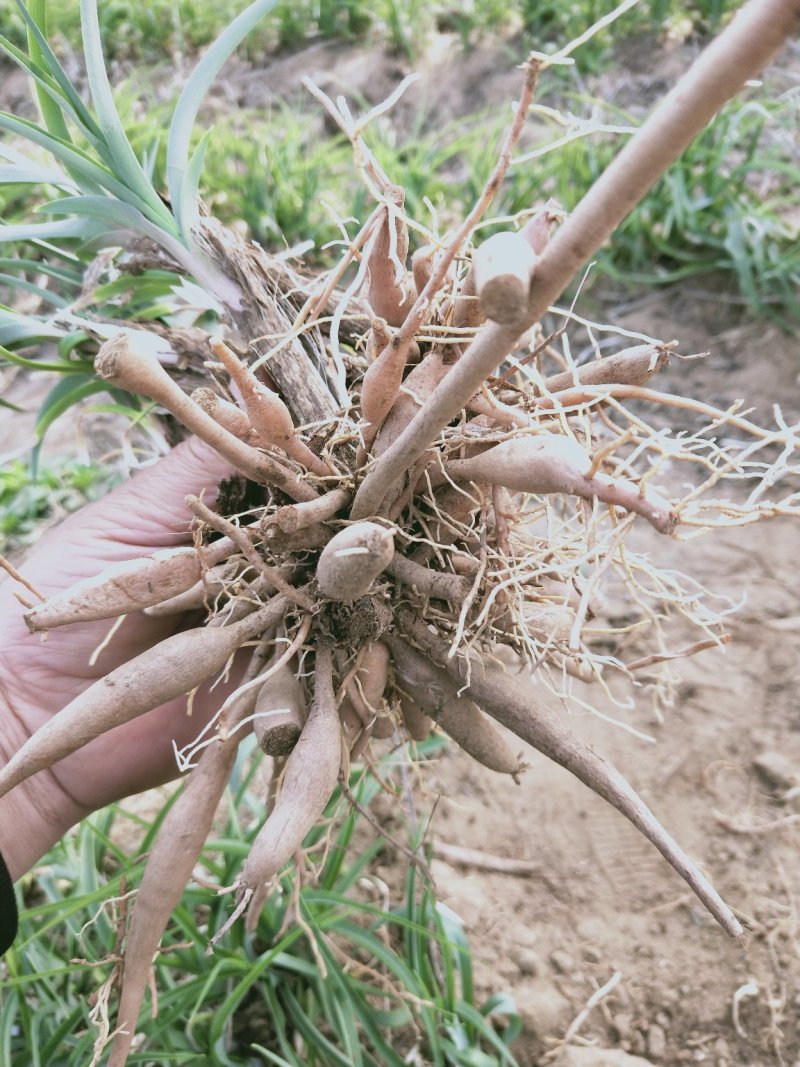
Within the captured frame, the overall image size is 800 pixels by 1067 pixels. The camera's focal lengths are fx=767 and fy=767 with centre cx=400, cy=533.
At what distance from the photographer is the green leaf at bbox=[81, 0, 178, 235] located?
0.86 m

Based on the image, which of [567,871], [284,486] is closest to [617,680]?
[567,871]

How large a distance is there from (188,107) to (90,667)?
730mm

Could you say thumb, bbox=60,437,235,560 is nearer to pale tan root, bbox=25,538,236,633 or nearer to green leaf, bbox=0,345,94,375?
green leaf, bbox=0,345,94,375

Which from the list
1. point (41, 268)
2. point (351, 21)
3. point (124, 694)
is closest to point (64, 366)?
point (41, 268)

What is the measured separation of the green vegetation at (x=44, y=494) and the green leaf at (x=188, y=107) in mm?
1444

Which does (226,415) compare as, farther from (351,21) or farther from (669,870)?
(351,21)

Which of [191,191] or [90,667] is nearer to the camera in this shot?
[191,191]

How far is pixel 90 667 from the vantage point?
1052mm

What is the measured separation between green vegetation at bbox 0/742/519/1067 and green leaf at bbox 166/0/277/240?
833 mm

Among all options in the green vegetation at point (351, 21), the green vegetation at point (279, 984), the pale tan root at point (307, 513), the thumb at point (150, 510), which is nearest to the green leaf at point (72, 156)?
the thumb at point (150, 510)

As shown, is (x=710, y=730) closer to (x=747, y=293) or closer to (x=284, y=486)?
(x=284, y=486)

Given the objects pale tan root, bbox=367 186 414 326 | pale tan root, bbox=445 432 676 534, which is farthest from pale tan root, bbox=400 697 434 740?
pale tan root, bbox=367 186 414 326

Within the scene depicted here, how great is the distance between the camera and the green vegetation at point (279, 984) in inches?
42.1

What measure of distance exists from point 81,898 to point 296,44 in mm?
3708
